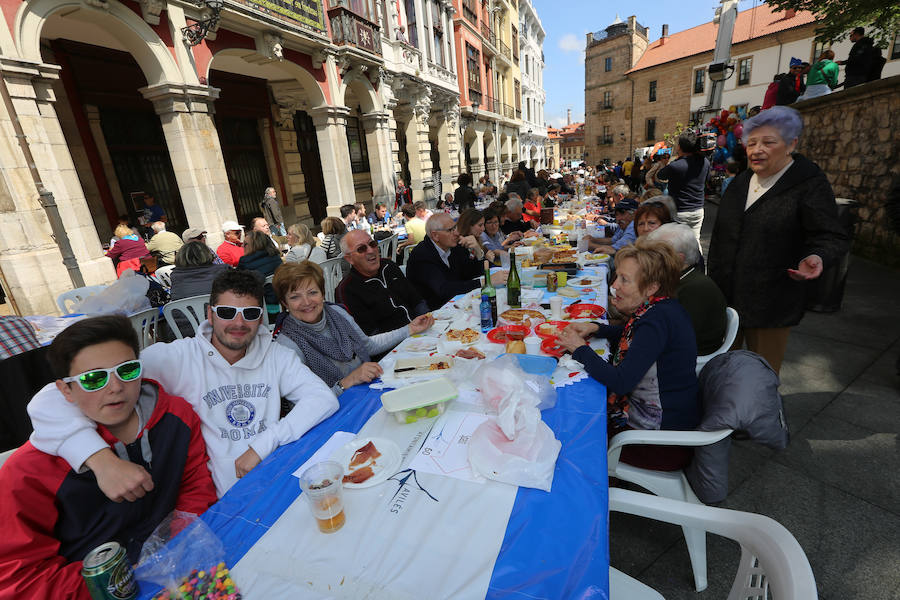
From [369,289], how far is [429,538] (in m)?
2.19

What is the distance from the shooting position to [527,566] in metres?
1.02

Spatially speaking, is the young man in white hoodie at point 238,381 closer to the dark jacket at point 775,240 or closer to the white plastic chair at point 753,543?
the white plastic chair at point 753,543

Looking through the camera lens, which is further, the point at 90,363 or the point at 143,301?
the point at 143,301

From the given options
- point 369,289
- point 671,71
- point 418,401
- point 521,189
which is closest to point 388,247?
point 369,289

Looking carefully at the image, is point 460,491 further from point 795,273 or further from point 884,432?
point 884,432

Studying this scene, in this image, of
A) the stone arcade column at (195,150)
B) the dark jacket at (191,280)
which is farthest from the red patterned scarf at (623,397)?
the stone arcade column at (195,150)

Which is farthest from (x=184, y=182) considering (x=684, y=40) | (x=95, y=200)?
(x=684, y=40)

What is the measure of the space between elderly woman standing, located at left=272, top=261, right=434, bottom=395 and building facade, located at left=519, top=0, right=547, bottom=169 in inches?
1164

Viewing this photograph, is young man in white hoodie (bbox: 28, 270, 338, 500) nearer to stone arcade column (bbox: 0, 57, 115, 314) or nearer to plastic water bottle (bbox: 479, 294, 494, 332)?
plastic water bottle (bbox: 479, 294, 494, 332)

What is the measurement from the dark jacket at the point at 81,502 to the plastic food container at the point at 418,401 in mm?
Answer: 837

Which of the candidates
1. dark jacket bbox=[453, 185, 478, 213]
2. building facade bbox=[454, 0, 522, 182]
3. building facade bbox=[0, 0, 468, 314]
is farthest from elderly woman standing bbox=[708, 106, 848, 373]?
building facade bbox=[454, 0, 522, 182]

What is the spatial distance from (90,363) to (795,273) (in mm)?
3478

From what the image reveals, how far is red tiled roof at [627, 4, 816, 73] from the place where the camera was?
22.9 meters

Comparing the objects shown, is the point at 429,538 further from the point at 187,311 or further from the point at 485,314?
the point at 187,311
